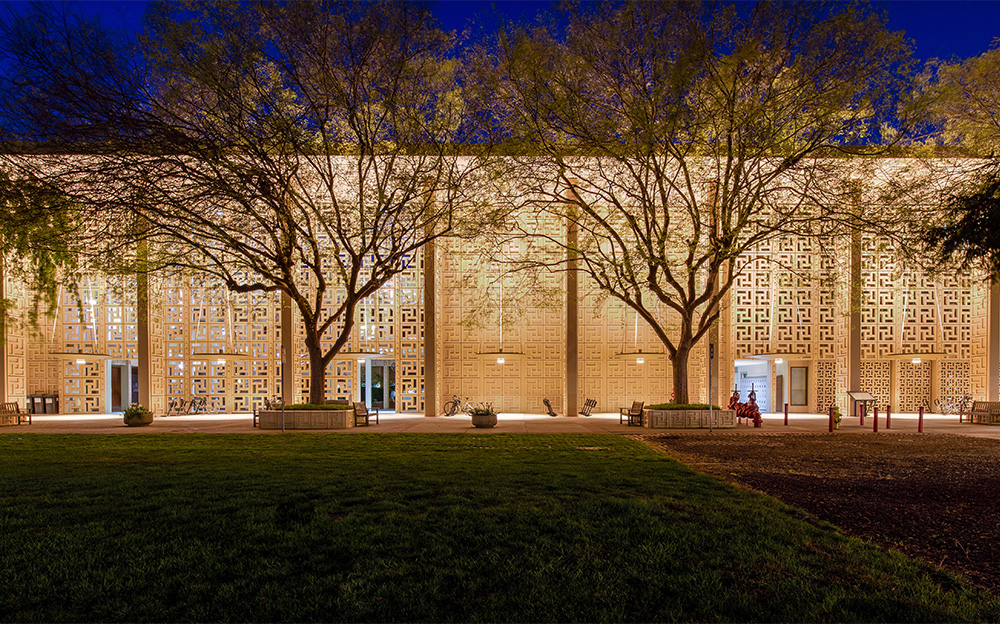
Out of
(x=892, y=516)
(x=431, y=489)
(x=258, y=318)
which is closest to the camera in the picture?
(x=892, y=516)

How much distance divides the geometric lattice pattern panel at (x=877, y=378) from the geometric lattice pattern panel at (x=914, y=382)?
0.50 m

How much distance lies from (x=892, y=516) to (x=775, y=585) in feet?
11.1

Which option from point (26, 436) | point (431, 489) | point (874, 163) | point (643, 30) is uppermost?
point (643, 30)

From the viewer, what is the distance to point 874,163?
65.7ft

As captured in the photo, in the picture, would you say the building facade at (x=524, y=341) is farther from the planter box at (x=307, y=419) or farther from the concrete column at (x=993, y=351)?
the planter box at (x=307, y=419)

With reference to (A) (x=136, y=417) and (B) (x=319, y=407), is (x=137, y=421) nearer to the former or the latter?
(A) (x=136, y=417)

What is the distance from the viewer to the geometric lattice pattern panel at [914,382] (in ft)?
84.6

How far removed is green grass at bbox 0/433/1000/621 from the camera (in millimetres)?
4043

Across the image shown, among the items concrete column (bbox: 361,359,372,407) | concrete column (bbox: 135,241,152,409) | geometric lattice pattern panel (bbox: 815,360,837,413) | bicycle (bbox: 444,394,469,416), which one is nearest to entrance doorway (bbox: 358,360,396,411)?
concrete column (bbox: 361,359,372,407)

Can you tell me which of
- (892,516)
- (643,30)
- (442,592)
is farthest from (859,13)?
(442,592)

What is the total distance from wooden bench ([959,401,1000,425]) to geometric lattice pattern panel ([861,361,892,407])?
12.7ft

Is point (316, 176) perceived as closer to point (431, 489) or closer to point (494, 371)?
point (494, 371)

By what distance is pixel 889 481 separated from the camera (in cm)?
896

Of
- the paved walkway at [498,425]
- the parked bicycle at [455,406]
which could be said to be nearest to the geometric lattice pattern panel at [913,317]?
the paved walkway at [498,425]
